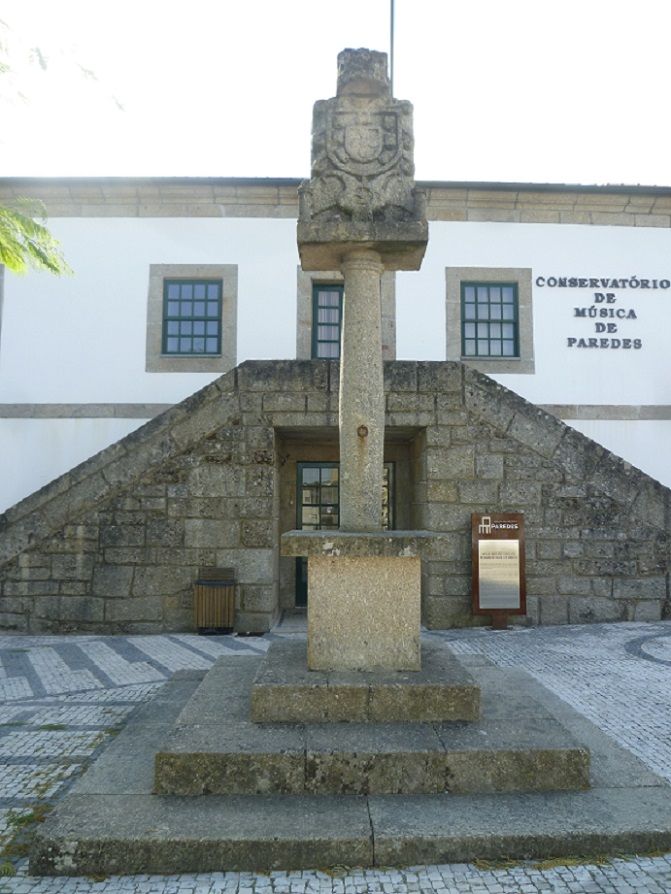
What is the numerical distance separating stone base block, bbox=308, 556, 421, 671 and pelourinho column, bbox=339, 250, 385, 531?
335mm

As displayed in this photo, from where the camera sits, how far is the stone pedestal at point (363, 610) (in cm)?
420

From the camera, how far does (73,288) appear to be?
1191 centimetres

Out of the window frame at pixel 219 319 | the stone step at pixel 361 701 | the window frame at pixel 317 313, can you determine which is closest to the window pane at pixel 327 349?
the window frame at pixel 317 313

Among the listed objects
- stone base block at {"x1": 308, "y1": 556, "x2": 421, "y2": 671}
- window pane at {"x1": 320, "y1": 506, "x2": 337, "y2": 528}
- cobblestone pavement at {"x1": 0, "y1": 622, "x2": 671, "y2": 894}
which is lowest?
cobblestone pavement at {"x1": 0, "y1": 622, "x2": 671, "y2": 894}

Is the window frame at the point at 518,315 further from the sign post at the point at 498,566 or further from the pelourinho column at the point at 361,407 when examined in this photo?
the pelourinho column at the point at 361,407

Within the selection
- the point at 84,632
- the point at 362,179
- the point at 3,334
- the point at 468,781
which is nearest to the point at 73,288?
the point at 3,334

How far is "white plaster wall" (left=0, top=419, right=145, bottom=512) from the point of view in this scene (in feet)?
37.4

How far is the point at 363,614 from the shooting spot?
423 centimetres

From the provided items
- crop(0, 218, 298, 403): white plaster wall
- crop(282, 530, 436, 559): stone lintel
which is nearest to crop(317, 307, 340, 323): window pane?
crop(0, 218, 298, 403): white plaster wall

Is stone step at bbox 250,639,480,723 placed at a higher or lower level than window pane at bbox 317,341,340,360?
lower

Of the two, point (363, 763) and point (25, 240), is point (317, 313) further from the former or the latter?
point (363, 763)

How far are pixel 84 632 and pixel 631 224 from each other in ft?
36.9

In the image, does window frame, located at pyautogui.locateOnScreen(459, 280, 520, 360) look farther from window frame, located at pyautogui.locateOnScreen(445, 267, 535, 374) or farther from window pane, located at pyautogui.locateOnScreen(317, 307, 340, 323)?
window pane, located at pyautogui.locateOnScreen(317, 307, 340, 323)

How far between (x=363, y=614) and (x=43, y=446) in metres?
8.92
